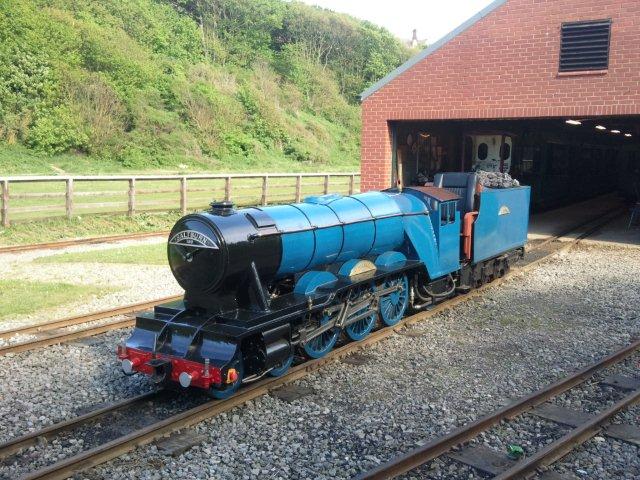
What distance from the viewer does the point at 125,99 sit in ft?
121

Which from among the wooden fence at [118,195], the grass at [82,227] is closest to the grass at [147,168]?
the wooden fence at [118,195]

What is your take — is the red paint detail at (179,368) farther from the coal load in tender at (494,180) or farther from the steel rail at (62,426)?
the coal load in tender at (494,180)

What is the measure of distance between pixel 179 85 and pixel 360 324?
3563cm

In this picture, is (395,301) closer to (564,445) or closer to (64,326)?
(564,445)

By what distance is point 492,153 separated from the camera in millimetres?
20250

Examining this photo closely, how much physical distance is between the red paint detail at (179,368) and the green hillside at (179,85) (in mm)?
23279

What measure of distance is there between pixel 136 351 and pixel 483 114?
40.7ft

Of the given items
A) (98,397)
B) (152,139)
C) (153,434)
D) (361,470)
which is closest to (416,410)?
(361,470)

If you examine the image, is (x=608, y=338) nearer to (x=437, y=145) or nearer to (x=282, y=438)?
(x=282, y=438)

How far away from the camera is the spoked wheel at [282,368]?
7.17 metres

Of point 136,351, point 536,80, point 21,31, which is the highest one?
point 21,31

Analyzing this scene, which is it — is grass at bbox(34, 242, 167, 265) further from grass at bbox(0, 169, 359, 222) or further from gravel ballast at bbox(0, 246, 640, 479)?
gravel ballast at bbox(0, 246, 640, 479)

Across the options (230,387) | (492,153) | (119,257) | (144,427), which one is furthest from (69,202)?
(492,153)

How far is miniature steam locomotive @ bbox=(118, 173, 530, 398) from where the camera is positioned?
21.6 feet
